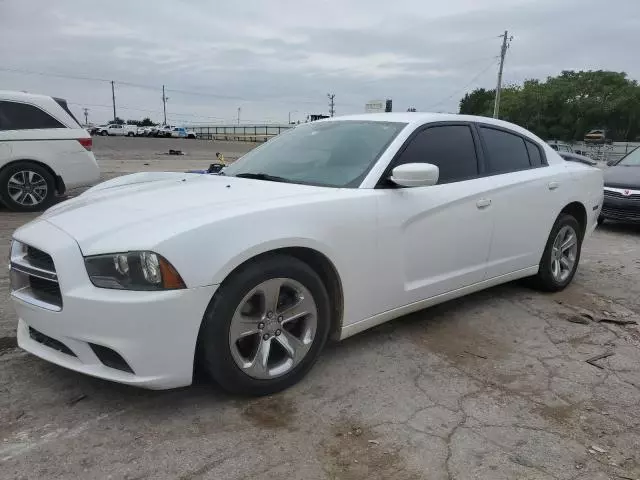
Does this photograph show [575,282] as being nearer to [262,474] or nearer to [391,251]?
[391,251]

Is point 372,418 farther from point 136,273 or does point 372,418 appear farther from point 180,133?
point 180,133

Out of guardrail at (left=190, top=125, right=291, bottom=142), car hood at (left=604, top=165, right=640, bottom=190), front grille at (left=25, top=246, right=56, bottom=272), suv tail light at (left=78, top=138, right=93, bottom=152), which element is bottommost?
guardrail at (left=190, top=125, right=291, bottom=142)

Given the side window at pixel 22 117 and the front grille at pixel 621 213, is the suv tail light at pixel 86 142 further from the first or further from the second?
the front grille at pixel 621 213

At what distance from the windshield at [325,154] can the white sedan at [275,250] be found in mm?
14

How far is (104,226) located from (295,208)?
0.95 m

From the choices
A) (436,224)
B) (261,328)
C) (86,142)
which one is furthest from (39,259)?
(86,142)

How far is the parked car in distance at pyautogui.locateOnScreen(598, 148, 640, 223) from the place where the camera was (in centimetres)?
825

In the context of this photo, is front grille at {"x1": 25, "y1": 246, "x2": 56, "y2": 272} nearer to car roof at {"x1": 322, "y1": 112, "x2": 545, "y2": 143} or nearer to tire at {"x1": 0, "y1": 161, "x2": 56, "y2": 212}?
car roof at {"x1": 322, "y1": 112, "x2": 545, "y2": 143}

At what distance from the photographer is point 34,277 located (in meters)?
2.75

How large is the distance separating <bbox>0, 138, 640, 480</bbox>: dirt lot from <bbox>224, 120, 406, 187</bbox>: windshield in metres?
1.12

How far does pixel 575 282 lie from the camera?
5.43 metres

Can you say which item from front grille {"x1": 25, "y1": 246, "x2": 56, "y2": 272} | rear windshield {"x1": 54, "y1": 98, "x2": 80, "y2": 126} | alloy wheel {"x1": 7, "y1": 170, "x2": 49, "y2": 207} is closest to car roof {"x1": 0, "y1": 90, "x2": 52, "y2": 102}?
rear windshield {"x1": 54, "y1": 98, "x2": 80, "y2": 126}

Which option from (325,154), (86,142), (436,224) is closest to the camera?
(436,224)

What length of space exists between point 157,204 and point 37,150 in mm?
6485
